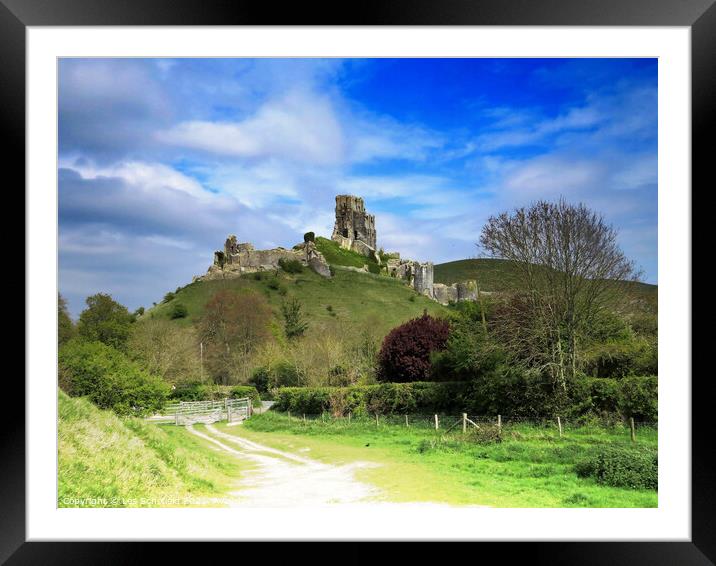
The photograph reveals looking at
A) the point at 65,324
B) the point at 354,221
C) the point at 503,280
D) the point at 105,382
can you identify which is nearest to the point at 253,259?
the point at 354,221

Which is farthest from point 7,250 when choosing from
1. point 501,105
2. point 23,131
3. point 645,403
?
point 645,403

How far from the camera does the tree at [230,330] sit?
47.3 ft

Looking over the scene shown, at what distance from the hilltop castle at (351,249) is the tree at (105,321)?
7807mm

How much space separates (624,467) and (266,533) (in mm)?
3626

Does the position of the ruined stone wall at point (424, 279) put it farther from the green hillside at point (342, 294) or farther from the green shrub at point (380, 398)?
the green shrub at point (380, 398)

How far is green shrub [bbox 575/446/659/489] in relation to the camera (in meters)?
5.11

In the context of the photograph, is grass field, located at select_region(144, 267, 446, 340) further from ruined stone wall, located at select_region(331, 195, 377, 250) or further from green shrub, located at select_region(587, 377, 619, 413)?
green shrub, located at select_region(587, 377, 619, 413)

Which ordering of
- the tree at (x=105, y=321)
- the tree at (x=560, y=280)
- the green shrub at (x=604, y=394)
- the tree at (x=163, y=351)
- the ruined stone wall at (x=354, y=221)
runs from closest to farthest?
the green shrub at (x=604, y=394) < the tree at (x=560, y=280) < the tree at (x=105, y=321) < the tree at (x=163, y=351) < the ruined stone wall at (x=354, y=221)

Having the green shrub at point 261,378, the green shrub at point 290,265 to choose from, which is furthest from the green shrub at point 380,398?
the green shrub at point 290,265

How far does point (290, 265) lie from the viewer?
77.0 ft

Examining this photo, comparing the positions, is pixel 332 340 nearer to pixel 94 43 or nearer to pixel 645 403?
pixel 645 403

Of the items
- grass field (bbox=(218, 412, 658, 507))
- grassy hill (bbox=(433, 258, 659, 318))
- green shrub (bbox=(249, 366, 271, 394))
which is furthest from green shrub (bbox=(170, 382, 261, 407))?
grassy hill (bbox=(433, 258, 659, 318))

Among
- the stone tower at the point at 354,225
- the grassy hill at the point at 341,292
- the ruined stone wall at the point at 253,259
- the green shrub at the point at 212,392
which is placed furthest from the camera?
the grassy hill at the point at 341,292

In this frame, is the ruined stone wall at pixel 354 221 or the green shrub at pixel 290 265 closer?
the ruined stone wall at pixel 354 221
